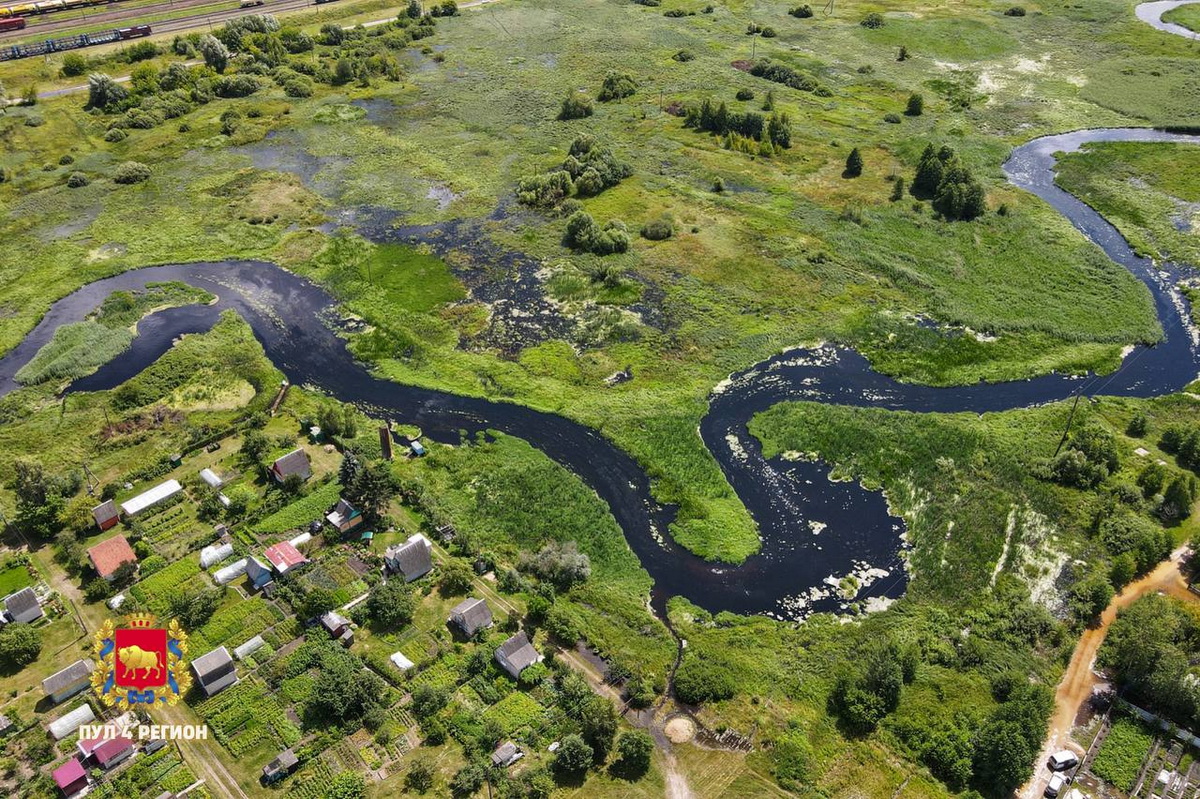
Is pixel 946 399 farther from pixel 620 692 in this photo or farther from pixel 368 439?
pixel 368 439

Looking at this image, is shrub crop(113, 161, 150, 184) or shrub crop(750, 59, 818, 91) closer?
shrub crop(113, 161, 150, 184)

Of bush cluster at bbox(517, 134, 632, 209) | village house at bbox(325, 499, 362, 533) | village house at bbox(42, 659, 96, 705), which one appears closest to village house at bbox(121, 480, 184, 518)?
village house at bbox(325, 499, 362, 533)

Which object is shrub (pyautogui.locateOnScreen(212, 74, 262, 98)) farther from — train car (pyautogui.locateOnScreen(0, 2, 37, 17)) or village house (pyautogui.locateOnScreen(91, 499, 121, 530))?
village house (pyautogui.locateOnScreen(91, 499, 121, 530))

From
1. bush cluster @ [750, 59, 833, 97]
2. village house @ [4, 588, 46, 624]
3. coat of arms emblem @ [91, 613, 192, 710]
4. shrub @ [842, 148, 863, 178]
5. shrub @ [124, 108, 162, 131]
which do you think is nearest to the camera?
coat of arms emblem @ [91, 613, 192, 710]

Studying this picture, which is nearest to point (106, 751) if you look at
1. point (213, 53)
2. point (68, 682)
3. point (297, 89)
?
point (68, 682)

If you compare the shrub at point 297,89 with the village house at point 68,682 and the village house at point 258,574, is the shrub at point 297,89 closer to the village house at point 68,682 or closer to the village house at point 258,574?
the village house at point 258,574

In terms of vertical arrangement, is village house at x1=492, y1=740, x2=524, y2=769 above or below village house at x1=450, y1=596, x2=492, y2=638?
below

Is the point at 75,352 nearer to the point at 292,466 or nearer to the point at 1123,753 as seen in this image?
the point at 292,466
